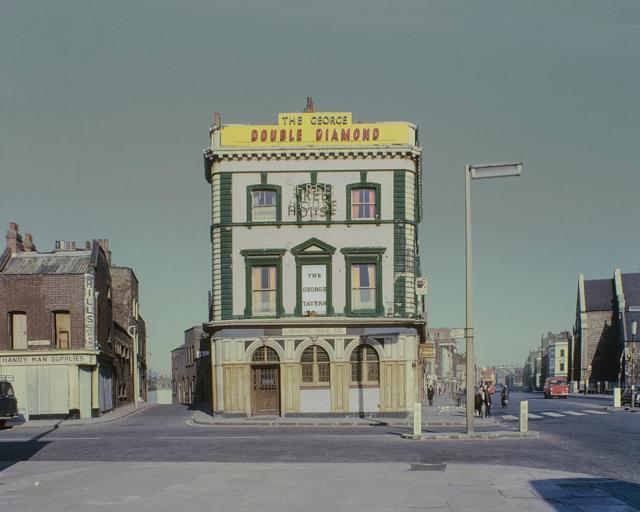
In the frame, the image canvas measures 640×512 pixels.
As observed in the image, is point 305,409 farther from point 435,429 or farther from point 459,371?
point 459,371

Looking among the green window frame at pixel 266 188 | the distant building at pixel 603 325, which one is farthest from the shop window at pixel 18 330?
the distant building at pixel 603 325

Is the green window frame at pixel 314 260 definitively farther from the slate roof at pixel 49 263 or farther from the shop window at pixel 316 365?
the slate roof at pixel 49 263

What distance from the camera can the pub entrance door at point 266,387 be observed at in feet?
132

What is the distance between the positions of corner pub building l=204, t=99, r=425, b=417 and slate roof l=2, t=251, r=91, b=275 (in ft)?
30.3

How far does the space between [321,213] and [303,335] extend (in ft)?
19.3

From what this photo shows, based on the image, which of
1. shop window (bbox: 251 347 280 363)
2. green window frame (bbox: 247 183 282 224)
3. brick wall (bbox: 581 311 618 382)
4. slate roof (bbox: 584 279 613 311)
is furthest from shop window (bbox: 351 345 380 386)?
slate roof (bbox: 584 279 613 311)

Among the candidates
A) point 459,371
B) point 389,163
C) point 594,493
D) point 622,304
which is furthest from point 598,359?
point 594,493

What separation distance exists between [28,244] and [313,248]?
69.2ft

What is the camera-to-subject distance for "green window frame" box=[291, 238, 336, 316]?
39.9 meters

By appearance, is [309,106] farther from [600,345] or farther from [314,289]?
[600,345]

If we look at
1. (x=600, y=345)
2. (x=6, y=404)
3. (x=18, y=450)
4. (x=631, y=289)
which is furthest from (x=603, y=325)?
(x=18, y=450)

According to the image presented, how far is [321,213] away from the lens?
40.2m

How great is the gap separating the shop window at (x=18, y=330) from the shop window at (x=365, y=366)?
17222 mm

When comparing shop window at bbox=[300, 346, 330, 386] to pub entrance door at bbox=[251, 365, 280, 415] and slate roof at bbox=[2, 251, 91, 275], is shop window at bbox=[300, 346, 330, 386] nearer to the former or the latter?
pub entrance door at bbox=[251, 365, 280, 415]
